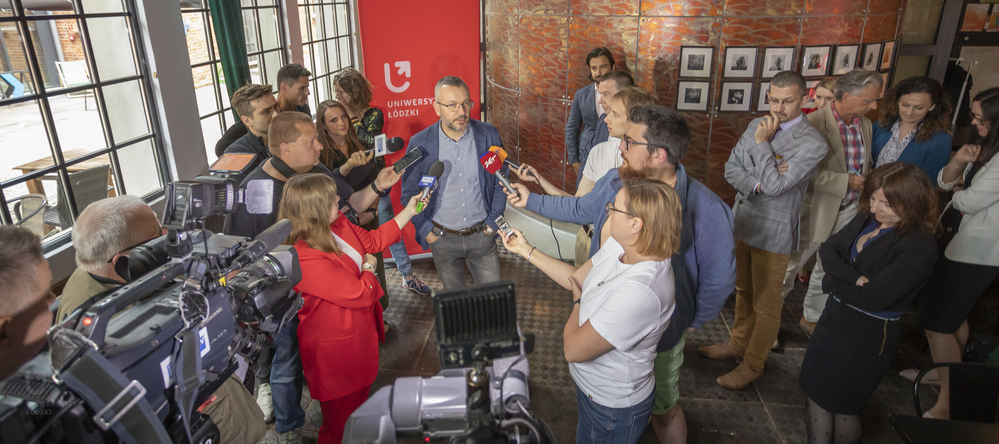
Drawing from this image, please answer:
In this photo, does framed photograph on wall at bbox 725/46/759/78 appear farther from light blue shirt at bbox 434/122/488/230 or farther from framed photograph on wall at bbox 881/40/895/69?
light blue shirt at bbox 434/122/488/230

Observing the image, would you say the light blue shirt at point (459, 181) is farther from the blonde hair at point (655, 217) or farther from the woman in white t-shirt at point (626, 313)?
the blonde hair at point (655, 217)

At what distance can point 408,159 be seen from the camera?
10.4 feet

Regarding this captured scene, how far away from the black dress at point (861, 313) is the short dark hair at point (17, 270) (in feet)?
9.90

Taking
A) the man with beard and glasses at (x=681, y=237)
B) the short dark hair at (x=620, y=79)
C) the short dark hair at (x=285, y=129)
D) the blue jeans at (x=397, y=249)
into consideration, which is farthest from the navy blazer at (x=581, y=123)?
the short dark hair at (x=285, y=129)

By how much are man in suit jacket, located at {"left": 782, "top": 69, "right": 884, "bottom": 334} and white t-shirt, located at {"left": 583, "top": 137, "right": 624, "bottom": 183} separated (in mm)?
1501

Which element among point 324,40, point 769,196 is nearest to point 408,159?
point 769,196

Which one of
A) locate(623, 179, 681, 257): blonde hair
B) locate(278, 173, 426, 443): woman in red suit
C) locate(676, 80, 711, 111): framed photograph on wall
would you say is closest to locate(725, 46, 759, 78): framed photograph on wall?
locate(676, 80, 711, 111): framed photograph on wall

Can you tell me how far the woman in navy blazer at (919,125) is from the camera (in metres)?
3.36

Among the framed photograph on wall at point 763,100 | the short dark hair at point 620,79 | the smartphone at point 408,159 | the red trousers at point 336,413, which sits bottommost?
the red trousers at point 336,413

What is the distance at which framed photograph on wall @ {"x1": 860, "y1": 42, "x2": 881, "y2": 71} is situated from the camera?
463cm

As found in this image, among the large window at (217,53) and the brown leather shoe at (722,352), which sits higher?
the large window at (217,53)

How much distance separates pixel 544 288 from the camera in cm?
454

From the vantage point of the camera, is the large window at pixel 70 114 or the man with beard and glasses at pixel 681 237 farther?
the large window at pixel 70 114

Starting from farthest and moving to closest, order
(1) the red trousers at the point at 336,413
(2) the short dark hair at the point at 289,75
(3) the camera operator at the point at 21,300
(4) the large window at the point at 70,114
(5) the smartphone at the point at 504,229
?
(2) the short dark hair at the point at 289,75 < (4) the large window at the point at 70,114 < (1) the red trousers at the point at 336,413 < (5) the smartphone at the point at 504,229 < (3) the camera operator at the point at 21,300
